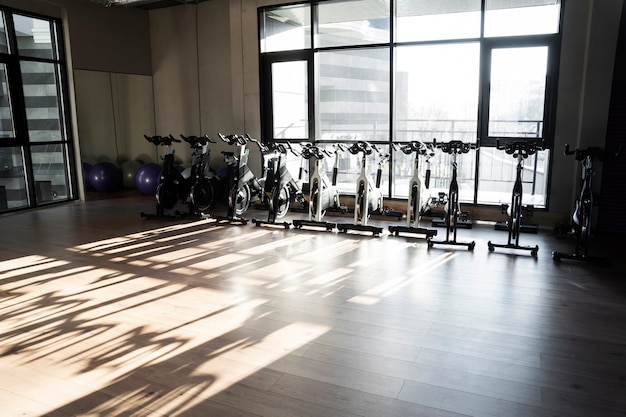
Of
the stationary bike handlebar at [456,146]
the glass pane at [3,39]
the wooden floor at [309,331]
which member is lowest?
the wooden floor at [309,331]

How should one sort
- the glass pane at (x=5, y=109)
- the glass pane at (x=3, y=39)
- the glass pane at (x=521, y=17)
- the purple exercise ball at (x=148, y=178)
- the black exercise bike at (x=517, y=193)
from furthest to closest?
the purple exercise ball at (x=148, y=178) < the glass pane at (x=5, y=109) < the glass pane at (x=3, y=39) < the glass pane at (x=521, y=17) < the black exercise bike at (x=517, y=193)

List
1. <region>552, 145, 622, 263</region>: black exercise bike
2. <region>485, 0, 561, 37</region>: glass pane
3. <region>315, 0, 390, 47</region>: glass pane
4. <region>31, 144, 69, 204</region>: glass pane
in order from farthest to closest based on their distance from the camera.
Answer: <region>31, 144, 69, 204</region>: glass pane < <region>315, 0, 390, 47</region>: glass pane < <region>485, 0, 561, 37</region>: glass pane < <region>552, 145, 622, 263</region>: black exercise bike

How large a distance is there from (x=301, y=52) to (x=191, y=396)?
6.09 metres

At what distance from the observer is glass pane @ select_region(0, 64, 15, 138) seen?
23.8 ft

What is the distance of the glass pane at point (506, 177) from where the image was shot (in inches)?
247

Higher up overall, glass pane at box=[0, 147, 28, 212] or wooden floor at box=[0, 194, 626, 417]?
glass pane at box=[0, 147, 28, 212]

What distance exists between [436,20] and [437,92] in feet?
3.20

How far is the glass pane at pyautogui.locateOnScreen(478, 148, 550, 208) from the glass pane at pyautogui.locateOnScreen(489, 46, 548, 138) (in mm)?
330

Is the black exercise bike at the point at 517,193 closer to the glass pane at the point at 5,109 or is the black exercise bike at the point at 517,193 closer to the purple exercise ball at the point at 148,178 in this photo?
the purple exercise ball at the point at 148,178

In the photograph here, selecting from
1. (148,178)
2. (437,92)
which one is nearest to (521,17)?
(437,92)

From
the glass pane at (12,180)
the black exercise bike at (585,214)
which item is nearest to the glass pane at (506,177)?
the black exercise bike at (585,214)

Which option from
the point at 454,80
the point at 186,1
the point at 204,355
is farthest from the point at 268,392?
the point at 186,1

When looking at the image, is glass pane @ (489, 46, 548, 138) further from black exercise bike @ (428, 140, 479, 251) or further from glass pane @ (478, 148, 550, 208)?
black exercise bike @ (428, 140, 479, 251)

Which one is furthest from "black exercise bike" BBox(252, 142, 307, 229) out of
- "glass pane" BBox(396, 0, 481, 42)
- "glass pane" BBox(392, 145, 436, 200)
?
"glass pane" BBox(396, 0, 481, 42)
